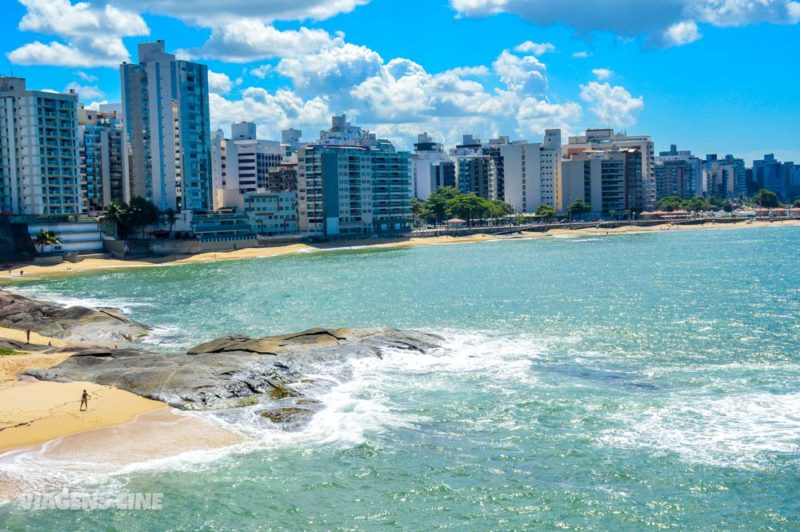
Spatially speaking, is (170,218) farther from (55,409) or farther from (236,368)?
(55,409)

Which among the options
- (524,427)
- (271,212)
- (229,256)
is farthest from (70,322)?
(271,212)

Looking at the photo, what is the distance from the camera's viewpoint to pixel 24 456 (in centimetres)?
3117

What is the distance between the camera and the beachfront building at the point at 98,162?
6186 inches

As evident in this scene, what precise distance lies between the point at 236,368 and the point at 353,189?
128547mm

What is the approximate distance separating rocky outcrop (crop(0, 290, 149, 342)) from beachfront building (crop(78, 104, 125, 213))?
91.8 m

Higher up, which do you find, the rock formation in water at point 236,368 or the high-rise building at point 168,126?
the high-rise building at point 168,126

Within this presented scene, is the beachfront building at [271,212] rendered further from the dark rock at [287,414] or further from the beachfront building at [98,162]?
the dark rock at [287,414]

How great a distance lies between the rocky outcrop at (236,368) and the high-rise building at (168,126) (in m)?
98.3

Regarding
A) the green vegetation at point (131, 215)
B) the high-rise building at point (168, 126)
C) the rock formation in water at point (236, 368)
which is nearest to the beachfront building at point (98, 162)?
the high-rise building at point (168, 126)

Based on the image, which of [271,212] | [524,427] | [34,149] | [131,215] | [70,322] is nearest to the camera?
[524,427]

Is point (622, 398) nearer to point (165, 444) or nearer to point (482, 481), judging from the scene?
point (482, 481)

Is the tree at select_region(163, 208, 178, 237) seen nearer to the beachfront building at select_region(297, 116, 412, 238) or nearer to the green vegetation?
the green vegetation

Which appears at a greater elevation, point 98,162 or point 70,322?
point 98,162

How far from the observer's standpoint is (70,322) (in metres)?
62.8
